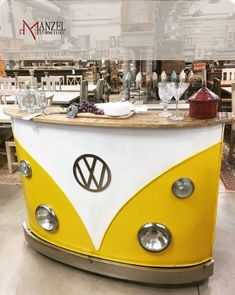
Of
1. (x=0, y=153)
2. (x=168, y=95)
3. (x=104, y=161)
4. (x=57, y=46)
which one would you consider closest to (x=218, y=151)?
(x=168, y=95)

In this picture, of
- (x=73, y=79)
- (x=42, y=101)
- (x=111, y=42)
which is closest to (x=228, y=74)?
(x=73, y=79)

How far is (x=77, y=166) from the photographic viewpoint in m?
2.02

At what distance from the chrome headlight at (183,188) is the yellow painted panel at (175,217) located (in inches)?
1.0

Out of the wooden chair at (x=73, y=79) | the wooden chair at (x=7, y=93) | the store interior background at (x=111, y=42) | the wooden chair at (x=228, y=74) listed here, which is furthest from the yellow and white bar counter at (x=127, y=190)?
the wooden chair at (x=73, y=79)

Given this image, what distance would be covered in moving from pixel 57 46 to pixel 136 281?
174 cm

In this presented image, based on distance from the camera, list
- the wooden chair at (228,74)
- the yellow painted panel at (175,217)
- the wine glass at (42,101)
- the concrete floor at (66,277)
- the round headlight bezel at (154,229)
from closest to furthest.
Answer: the yellow painted panel at (175,217), the round headlight bezel at (154,229), the concrete floor at (66,277), the wine glass at (42,101), the wooden chair at (228,74)

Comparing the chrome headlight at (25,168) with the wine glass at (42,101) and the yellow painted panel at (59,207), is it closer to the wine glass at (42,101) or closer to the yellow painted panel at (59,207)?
the yellow painted panel at (59,207)

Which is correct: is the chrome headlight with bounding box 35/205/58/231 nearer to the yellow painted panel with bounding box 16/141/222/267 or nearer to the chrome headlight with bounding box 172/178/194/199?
the yellow painted panel with bounding box 16/141/222/267

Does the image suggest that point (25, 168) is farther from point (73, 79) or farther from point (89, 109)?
point (73, 79)

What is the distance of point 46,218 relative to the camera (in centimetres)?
230

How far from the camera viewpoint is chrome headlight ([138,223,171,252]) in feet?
6.46

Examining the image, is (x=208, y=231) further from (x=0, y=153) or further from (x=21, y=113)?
(x=0, y=153)

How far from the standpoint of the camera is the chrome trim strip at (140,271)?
2046 millimetres

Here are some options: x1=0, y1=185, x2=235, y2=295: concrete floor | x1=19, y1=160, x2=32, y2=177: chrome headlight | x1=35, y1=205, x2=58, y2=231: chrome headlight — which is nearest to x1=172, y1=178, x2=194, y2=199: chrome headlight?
x1=0, y1=185, x2=235, y2=295: concrete floor
